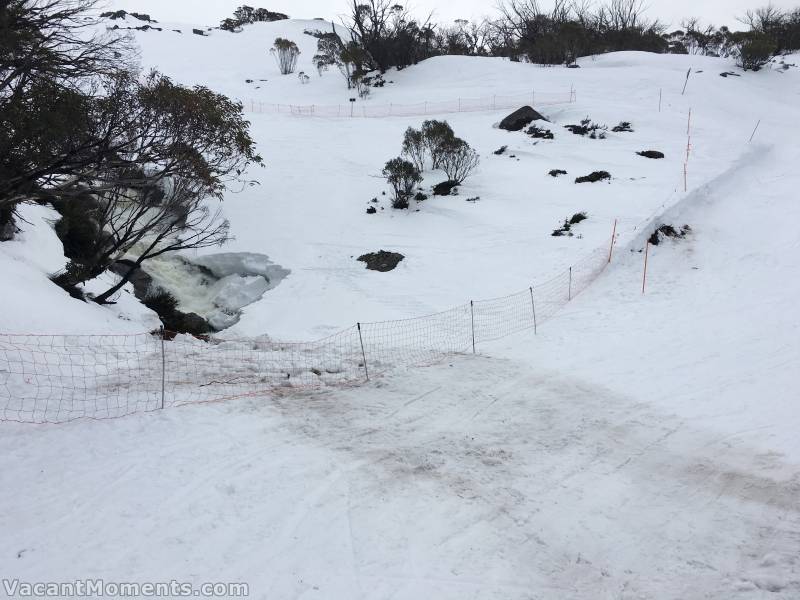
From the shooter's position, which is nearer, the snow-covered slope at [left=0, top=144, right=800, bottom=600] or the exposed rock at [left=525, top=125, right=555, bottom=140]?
Answer: the snow-covered slope at [left=0, top=144, right=800, bottom=600]

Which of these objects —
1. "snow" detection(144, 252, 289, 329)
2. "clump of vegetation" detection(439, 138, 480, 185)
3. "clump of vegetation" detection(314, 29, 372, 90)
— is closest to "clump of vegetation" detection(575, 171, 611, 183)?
"clump of vegetation" detection(439, 138, 480, 185)

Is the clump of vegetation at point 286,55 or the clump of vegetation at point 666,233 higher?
the clump of vegetation at point 286,55

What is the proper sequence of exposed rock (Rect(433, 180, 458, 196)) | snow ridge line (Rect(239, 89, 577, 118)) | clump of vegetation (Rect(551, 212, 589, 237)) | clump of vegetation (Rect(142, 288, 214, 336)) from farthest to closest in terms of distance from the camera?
snow ridge line (Rect(239, 89, 577, 118))
exposed rock (Rect(433, 180, 458, 196))
clump of vegetation (Rect(551, 212, 589, 237))
clump of vegetation (Rect(142, 288, 214, 336))

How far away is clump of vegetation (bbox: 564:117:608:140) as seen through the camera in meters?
27.1

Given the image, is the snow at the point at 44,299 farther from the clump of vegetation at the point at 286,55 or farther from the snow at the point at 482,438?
the clump of vegetation at the point at 286,55

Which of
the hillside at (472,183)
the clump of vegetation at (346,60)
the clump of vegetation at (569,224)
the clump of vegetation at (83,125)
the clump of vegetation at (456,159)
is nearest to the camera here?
the clump of vegetation at (83,125)

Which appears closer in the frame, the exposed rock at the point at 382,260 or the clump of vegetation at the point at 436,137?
the exposed rock at the point at 382,260

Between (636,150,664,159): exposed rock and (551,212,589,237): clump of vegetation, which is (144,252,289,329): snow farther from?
(636,150,664,159): exposed rock

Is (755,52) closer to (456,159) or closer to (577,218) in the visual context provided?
(456,159)

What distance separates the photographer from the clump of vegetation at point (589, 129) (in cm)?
2708

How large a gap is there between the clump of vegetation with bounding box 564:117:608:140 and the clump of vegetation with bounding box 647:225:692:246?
417 inches

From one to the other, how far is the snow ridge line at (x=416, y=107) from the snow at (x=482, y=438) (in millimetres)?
14358

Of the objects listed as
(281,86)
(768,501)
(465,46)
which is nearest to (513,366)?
(768,501)

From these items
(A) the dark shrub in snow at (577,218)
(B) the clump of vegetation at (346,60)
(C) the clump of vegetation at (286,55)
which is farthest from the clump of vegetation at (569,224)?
(C) the clump of vegetation at (286,55)
